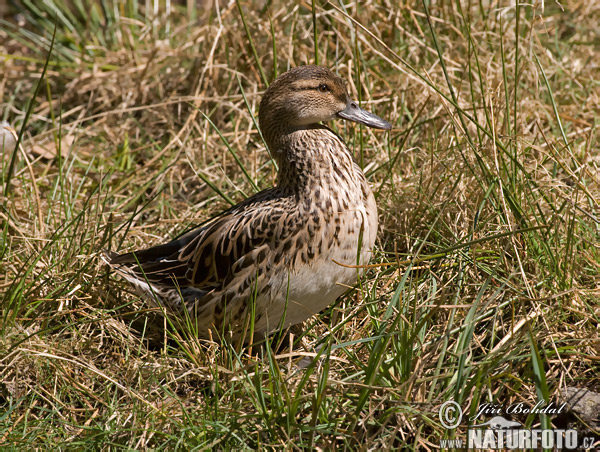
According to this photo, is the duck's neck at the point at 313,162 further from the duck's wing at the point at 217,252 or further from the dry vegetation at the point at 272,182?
the dry vegetation at the point at 272,182

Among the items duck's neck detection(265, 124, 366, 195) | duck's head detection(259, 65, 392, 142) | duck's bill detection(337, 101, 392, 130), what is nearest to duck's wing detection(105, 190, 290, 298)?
duck's neck detection(265, 124, 366, 195)

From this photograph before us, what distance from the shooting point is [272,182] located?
4844 mm

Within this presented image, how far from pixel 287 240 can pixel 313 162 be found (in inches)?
15.4

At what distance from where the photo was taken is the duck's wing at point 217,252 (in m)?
3.67

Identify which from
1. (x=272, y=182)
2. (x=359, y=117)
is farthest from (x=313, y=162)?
(x=272, y=182)

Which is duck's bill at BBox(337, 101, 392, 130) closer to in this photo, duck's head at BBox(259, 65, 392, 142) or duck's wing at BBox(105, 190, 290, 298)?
duck's head at BBox(259, 65, 392, 142)

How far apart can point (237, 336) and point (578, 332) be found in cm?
155

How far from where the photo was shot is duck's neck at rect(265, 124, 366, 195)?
3670 mm

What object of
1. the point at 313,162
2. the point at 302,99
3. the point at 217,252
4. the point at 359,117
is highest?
the point at 302,99

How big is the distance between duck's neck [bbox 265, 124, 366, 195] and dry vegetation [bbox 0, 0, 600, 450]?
1.59 ft

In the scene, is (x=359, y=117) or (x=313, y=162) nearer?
(x=313, y=162)

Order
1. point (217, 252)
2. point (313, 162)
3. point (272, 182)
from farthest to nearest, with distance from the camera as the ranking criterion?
point (272, 182)
point (217, 252)
point (313, 162)

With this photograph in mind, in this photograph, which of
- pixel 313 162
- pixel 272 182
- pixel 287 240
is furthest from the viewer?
pixel 272 182

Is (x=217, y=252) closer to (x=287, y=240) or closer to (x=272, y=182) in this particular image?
(x=287, y=240)
